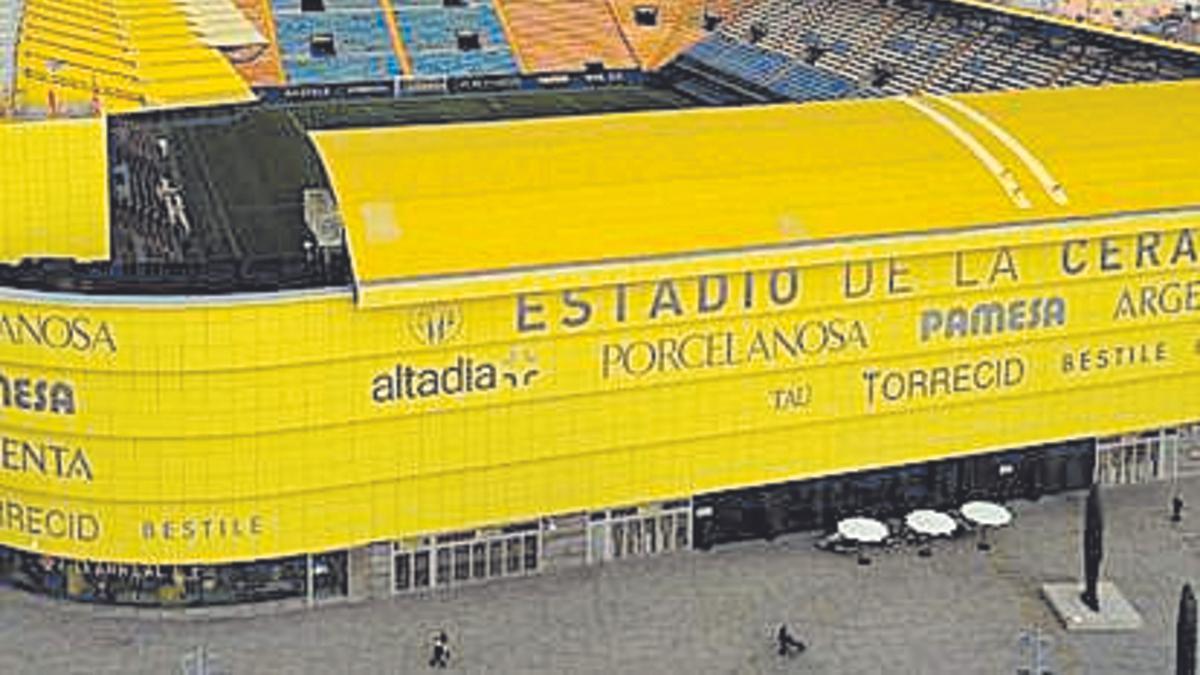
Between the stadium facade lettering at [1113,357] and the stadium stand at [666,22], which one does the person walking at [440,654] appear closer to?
the stadium facade lettering at [1113,357]

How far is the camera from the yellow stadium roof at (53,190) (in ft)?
131

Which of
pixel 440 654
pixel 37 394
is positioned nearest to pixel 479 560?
pixel 440 654

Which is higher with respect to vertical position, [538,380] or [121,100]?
[121,100]

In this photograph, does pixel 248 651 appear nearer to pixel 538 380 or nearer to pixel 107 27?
pixel 538 380

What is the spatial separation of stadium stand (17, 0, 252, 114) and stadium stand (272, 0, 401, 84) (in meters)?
14.0

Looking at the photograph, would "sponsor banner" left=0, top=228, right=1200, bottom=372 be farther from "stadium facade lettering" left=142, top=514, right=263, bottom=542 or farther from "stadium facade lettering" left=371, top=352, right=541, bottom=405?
"stadium facade lettering" left=142, top=514, right=263, bottom=542

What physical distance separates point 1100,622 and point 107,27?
43.1 m

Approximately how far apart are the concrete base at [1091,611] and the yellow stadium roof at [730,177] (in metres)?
8.94

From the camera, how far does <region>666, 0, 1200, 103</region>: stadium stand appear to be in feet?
205

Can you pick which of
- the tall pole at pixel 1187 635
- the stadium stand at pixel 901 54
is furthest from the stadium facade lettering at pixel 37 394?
the stadium stand at pixel 901 54

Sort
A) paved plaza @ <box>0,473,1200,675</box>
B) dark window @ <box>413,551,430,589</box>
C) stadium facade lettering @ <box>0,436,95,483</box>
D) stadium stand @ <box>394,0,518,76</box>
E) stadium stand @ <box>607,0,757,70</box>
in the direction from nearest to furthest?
paved plaza @ <box>0,473,1200,675</box>
stadium facade lettering @ <box>0,436,95,483</box>
dark window @ <box>413,551,430,589</box>
stadium stand @ <box>394,0,518,76</box>
stadium stand @ <box>607,0,757,70</box>

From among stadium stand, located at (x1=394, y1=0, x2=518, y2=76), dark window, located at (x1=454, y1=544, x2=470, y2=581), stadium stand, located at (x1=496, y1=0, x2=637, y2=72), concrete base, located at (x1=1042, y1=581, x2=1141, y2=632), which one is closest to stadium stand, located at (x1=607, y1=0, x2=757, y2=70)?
stadium stand, located at (x1=496, y1=0, x2=637, y2=72)

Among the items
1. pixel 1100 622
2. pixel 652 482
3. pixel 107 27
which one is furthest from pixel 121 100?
pixel 1100 622

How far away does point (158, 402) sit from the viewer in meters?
36.8
